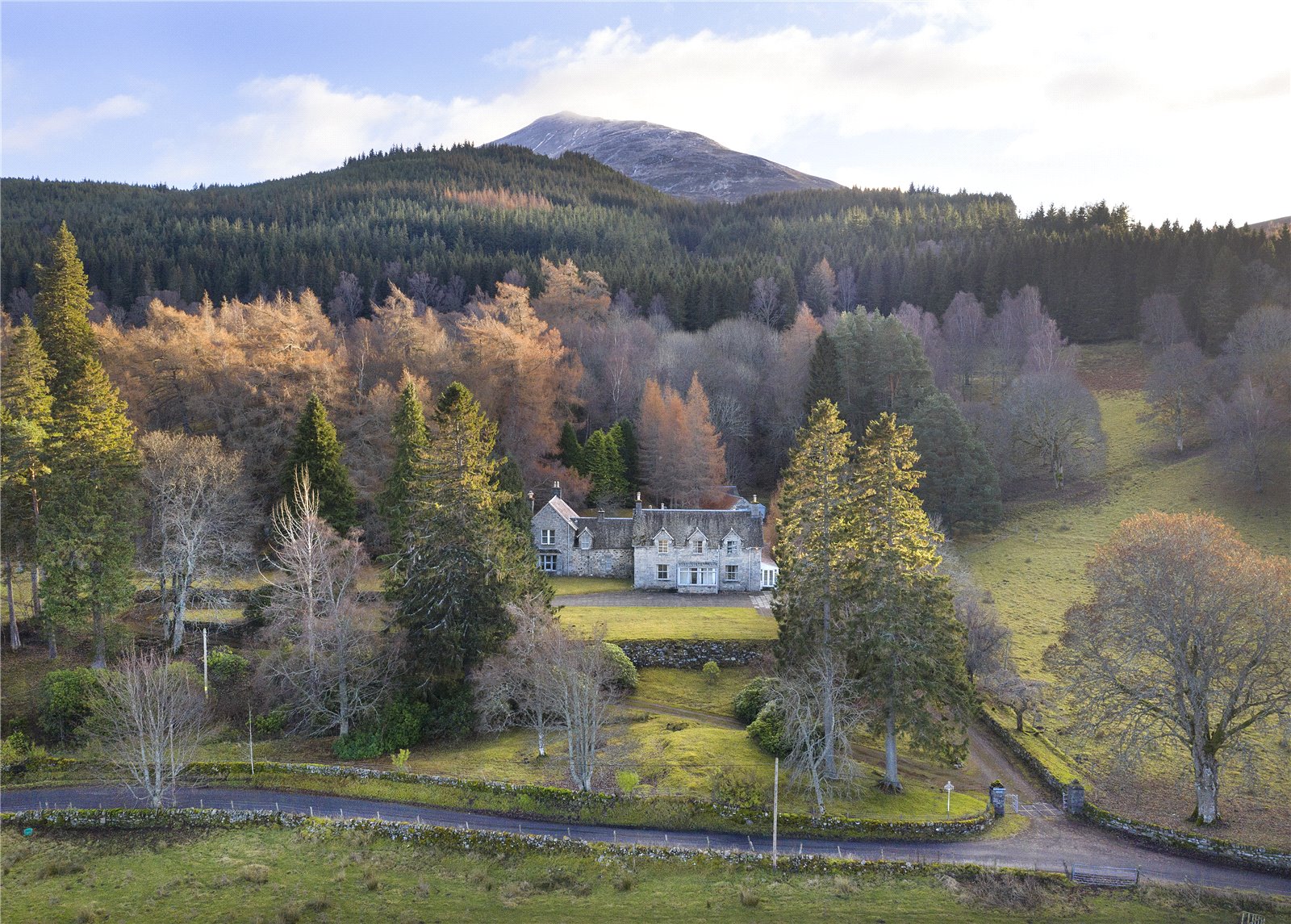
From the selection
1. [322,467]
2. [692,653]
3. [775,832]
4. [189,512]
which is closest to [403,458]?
[322,467]

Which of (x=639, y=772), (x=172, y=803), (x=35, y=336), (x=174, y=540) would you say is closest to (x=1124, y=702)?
(x=639, y=772)

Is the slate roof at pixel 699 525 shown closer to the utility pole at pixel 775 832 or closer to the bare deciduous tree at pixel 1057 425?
the utility pole at pixel 775 832

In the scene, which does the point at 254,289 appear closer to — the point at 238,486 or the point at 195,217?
the point at 195,217

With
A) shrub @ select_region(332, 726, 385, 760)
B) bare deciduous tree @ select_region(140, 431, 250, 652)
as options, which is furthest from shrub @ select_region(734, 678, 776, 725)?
bare deciduous tree @ select_region(140, 431, 250, 652)

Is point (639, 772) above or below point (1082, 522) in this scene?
below

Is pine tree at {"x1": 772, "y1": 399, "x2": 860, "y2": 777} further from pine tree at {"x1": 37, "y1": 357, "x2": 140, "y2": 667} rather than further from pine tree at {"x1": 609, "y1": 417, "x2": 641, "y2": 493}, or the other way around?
pine tree at {"x1": 37, "y1": 357, "x2": 140, "y2": 667}

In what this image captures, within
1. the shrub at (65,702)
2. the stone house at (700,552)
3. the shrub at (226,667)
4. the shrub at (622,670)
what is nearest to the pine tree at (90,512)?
the shrub at (65,702)

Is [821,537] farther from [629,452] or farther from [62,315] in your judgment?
[62,315]
